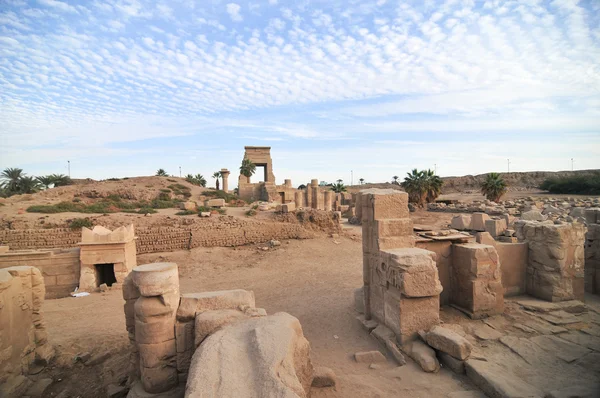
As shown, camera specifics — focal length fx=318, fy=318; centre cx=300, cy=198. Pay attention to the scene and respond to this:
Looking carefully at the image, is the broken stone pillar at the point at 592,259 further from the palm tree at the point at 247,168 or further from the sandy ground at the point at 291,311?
the palm tree at the point at 247,168

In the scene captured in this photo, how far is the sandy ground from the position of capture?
425 cm

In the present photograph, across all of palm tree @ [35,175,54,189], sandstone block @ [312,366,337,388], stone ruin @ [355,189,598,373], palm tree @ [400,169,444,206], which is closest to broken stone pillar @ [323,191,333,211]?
palm tree @ [400,169,444,206]

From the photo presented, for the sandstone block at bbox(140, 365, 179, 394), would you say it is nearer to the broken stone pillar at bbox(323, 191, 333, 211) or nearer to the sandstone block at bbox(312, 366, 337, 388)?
the sandstone block at bbox(312, 366, 337, 388)

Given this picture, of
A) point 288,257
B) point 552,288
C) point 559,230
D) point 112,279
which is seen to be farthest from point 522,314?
point 112,279

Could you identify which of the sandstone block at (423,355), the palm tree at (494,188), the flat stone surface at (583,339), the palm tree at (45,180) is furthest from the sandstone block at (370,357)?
the palm tree at (45,180)

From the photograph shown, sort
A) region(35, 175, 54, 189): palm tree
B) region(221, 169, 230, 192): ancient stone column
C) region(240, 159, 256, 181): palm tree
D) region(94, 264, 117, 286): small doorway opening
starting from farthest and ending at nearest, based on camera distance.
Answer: region(221, 169, 230, 192): ancient stone column, region(240, 159, 256, 181): palm tree, region(35, 175, 54, 189): palm tree, region(94, 264, 117, 286): small doorway opening

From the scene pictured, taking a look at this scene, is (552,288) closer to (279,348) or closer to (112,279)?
(279,348)

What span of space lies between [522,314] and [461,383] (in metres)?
2.59

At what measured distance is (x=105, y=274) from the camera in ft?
35.4

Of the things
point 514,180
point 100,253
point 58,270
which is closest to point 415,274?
point 100,253

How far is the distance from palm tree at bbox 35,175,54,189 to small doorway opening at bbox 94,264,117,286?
26288 millimetres

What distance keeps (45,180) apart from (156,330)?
3597 centimetres

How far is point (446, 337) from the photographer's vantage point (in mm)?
4484

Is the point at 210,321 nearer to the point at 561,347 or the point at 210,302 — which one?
the point at 210,302
